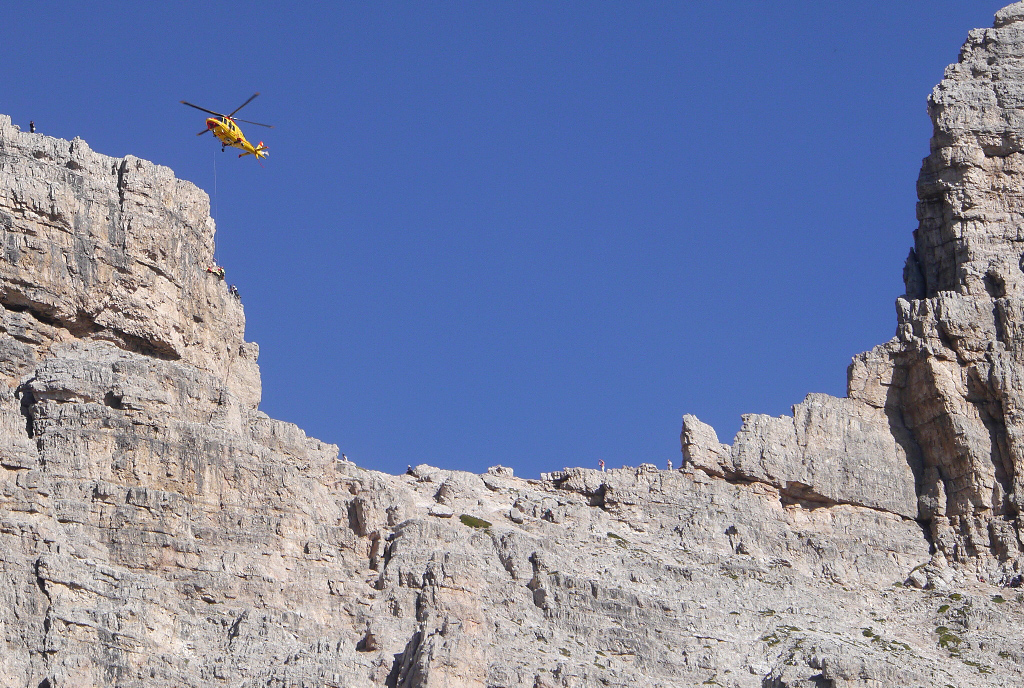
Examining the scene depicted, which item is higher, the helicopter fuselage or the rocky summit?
the helicopter fuselage

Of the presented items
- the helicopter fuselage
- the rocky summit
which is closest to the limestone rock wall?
the rocky summit

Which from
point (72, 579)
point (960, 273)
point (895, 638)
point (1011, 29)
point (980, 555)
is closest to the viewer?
point (72, 579)

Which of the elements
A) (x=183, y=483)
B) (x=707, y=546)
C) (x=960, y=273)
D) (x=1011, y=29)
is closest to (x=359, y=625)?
(x=183, y=483)

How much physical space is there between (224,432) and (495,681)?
15.1m

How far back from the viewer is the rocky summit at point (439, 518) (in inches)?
3189

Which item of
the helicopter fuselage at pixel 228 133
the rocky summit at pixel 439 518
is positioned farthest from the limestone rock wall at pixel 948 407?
the helicopter fuselage at pixel 228 133

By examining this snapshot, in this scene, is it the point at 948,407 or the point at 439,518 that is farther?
the point at 948,407

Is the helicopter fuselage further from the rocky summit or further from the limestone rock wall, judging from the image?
the limestone rock wall

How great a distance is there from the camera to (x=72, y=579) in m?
79.5

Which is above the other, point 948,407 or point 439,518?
point 948,407

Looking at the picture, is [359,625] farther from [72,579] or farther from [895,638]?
[895,638]

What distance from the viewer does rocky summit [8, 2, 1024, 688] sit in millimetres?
81000

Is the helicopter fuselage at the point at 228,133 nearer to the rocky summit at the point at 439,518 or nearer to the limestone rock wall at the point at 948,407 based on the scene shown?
the rocky summit at the point at 439,518

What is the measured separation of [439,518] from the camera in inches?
3649
